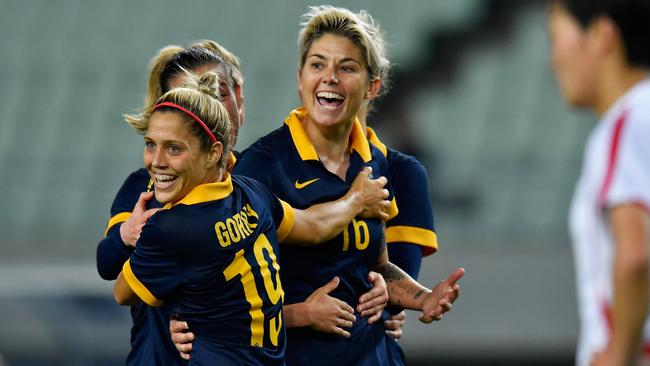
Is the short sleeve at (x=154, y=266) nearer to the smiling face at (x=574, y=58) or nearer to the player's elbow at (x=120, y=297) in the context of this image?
the player's elbow at (x=120, y=297)

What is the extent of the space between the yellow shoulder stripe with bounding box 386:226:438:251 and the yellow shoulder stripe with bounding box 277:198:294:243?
534 mm

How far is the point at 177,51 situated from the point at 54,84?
729 cm

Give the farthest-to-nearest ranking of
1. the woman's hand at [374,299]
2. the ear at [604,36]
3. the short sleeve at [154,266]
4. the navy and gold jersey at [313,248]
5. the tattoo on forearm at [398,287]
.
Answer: the tattoo on forearm at [398,287] < the woman's hand at [374,299] < the navy and gold jersey at [313,248] < the short sleeve at [154,266] < the ear at [604,36]

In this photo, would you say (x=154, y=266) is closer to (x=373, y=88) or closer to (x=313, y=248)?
(x=313, y=248)

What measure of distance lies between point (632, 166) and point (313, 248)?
1.42 meters

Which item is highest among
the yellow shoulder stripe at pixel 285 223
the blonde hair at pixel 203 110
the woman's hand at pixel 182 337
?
the blonde hair at pixel 203 110

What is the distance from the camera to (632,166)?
2252 millimetres

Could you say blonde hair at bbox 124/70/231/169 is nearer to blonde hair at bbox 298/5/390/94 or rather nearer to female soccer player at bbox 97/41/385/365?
female soccer player at bbox 97/41/385/365

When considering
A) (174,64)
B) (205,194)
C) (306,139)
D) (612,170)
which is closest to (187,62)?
(174,64)

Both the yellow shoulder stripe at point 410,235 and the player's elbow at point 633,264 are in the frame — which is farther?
the yellow shoulder stripe at point 410,235

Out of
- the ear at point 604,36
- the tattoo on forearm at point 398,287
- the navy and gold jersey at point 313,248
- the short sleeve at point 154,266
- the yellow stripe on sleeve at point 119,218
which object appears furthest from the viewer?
the tattoo on forearm at point 398,287

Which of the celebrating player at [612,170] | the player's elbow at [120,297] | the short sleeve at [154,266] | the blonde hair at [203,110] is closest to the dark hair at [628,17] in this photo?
the celebrating player at [612,170]

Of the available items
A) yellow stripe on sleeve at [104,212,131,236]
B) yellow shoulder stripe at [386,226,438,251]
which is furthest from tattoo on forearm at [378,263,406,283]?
yellow stripe on sleeve at [104,212,131,236]

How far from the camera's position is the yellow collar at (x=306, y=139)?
3572 millimetres
